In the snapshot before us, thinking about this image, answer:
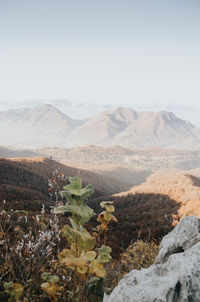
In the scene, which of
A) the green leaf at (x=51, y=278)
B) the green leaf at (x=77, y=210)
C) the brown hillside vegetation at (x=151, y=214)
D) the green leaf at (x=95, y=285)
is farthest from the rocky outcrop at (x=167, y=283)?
the brown hillside vegetation at (x=151, y=214)

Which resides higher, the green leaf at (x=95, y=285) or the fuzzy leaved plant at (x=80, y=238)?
the fuzzy leaved plant at (x=80, y=238)

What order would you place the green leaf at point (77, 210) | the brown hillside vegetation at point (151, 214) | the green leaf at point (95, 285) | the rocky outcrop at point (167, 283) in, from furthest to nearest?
the brown hillside vegetation at point (151, 214) → the green leaf at point (95, 285) → the rocky outcrop at point (167, 283) → the green leaf at point (77, 210)

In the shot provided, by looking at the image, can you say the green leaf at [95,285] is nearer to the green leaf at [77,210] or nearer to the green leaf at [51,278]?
the green leaf at [51,278]

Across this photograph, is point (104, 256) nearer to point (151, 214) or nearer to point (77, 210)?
point (77, 210)

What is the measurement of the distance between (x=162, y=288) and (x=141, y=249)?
4747 mm

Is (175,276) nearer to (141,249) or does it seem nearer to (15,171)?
(141,249)

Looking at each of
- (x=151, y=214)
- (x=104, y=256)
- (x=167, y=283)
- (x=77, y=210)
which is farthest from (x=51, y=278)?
(x=151, y=214)

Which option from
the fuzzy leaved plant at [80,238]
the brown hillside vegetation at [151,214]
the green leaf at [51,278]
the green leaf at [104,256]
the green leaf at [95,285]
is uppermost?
the fuzzy leaved plant at [80,238]

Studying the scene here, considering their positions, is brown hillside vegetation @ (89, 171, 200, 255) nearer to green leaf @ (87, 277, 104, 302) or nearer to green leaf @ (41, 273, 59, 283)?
green leaf @ (87, 277, 104, 302)

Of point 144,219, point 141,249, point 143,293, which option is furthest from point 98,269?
point 144,219

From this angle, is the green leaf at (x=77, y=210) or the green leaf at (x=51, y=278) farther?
the green leaf at (x=51, y=278)

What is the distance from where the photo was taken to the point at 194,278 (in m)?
1.92

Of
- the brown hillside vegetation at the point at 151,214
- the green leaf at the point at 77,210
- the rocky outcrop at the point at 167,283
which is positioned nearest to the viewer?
the green leaf at the point at 77,210

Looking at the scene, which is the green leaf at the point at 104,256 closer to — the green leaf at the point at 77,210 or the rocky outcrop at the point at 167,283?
the rocky outcrop at the point at 167,283
